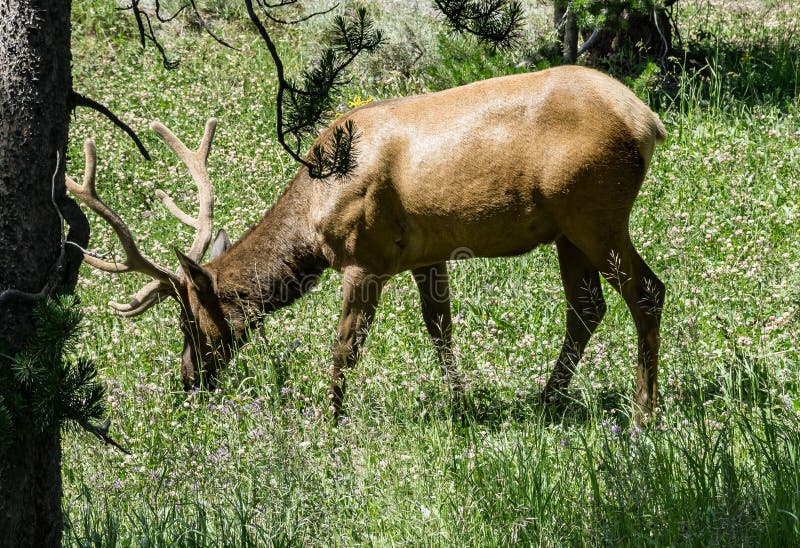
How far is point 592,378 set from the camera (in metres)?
5.88

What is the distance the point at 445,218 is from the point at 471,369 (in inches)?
36.4

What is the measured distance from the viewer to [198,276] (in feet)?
21.4

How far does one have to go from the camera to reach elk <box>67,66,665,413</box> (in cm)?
561

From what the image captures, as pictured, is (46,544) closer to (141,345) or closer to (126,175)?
(141,345)

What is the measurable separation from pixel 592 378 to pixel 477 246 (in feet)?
3.45

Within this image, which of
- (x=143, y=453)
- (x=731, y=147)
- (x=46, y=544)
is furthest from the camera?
(x=731, y=147)

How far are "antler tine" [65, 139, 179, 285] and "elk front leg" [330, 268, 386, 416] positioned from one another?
47.4 inches

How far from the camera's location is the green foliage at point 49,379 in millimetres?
3219

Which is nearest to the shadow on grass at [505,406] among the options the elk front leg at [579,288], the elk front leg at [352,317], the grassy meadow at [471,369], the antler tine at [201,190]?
the grassy meadow at [471,369]

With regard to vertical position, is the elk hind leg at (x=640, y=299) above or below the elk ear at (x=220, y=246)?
below

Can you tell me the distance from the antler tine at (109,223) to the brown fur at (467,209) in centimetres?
33

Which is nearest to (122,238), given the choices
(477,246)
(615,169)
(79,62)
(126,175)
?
(477,246)

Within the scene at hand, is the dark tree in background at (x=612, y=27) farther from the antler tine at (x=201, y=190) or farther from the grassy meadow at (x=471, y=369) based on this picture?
the antler tine at (x=201, y=190)

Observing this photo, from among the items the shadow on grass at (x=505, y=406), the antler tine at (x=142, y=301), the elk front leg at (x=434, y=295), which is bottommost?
the shadow on grass at (x=505, y=406)
